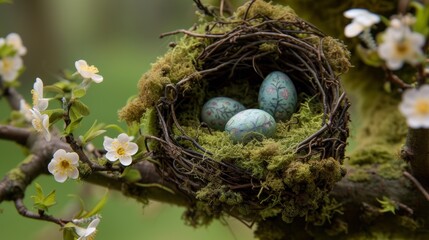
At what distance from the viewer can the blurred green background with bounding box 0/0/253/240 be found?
3.60 meters

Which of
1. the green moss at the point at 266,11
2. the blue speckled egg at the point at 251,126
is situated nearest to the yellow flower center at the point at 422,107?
the blue speckled egg at the point at 251,126

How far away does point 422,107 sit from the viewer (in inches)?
31.0

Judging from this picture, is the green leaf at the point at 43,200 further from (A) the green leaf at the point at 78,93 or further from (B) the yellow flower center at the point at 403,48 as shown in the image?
(B) the yellow flower center at the point at 403,48

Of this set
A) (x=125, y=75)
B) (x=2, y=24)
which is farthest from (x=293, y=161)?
(x=2, y=24)

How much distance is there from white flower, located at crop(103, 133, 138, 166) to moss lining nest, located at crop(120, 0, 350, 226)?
0.05m

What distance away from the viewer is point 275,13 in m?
1.34

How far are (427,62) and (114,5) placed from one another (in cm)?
942

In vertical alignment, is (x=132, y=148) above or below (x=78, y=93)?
below

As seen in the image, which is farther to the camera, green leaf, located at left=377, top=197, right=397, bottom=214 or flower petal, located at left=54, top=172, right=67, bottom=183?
green leaf, located at left=377, top=197, right=397, bottom=214

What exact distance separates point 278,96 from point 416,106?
1.81 ft

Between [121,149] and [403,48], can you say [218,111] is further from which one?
[403,48]

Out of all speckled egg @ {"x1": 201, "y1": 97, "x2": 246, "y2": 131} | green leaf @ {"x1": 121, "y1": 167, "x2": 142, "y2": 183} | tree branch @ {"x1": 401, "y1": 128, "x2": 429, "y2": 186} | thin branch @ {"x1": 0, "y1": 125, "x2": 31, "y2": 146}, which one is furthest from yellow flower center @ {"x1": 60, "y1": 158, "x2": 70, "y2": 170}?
tree branch @ {"x1": 401, "y1": 128, "x2": 429, "y2": 186}

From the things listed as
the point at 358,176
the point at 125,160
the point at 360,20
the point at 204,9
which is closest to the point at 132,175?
the point at 125,160

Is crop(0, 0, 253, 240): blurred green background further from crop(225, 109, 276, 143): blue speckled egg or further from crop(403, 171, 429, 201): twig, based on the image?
crop(403, 171, 429, 201): twig
